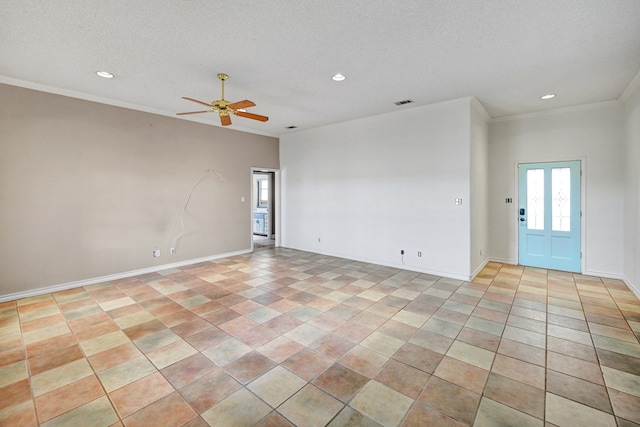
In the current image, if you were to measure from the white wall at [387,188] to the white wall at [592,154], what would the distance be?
189 centimetres

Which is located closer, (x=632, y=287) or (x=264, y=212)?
(x=632, y=287)

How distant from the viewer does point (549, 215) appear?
5586 millimetres

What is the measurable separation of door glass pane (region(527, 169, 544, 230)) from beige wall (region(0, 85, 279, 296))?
6.39m

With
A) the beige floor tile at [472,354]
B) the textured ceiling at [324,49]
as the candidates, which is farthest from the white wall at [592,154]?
the beige floor tile at [472,354]

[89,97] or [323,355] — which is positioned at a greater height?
[89,97]

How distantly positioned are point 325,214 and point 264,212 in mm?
3982

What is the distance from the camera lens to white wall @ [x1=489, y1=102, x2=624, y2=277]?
4973mm

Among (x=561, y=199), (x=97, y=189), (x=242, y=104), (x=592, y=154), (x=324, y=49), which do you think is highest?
(x=324, y=49)

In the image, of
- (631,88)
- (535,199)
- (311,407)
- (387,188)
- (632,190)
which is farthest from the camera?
(387,188)

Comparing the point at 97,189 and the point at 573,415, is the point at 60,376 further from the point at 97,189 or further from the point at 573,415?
the point at 573,415

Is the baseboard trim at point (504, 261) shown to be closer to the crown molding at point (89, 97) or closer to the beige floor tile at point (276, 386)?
the beige floor tile at point (276, 386)

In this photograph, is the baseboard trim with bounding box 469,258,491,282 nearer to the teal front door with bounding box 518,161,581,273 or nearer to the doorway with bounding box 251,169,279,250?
the teal front door with bounding box 518,161,581,273

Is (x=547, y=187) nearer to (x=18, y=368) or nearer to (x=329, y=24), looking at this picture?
(x=329, y=24)

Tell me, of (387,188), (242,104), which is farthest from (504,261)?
(242,104)
